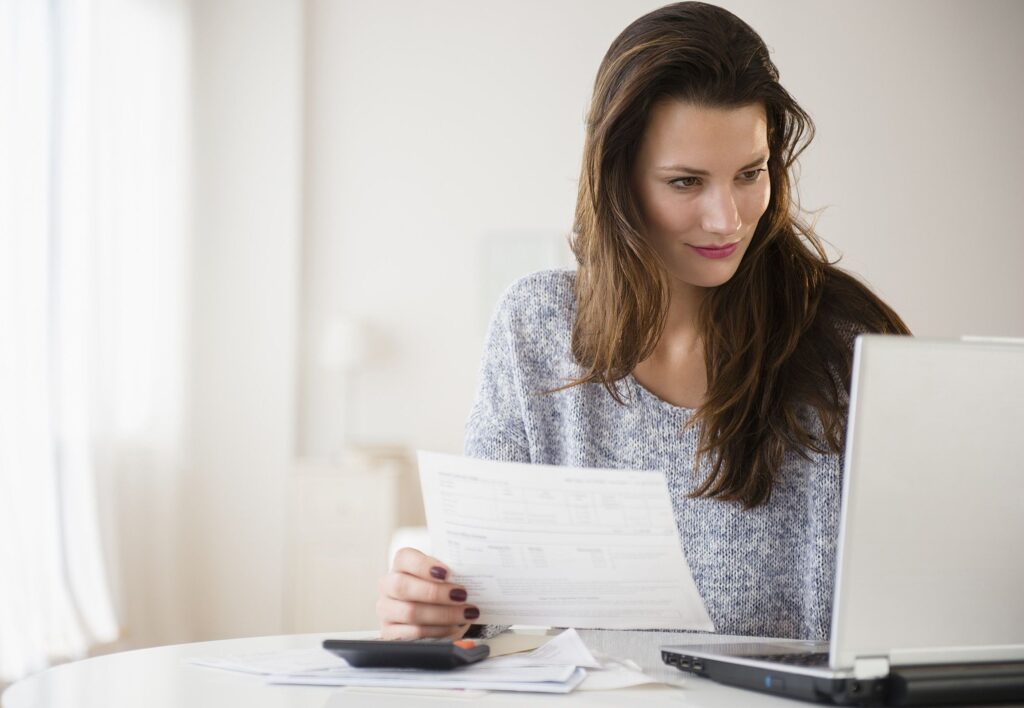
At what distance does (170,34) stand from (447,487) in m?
3.82

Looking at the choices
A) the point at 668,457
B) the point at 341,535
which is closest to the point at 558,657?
the point at 668,457

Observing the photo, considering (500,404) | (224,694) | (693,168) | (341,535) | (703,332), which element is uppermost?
(693,168)

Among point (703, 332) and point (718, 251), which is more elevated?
point (718, 251)

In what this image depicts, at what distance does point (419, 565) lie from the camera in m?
1.13

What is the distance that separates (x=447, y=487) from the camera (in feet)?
3.51

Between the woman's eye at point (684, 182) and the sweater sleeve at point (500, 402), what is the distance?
312 mm

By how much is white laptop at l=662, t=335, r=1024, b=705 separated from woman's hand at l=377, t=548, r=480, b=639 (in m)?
0.36

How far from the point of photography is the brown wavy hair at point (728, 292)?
4.74 ft

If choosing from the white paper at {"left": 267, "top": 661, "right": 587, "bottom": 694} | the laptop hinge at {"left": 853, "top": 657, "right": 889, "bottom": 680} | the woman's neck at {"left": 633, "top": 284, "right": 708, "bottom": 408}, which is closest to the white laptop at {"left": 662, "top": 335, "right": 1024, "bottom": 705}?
the laptop hinge at {"left": 853, "top": 657, "right": 889, "bottom": 680}

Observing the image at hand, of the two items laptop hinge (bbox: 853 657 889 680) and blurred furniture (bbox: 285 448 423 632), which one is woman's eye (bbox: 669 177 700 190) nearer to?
laptop hinge (bbox: 853 657 889 680)

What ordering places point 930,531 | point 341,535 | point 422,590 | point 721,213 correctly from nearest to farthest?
point 930,531 < point 422,590 < point 721,213 < point 341,535

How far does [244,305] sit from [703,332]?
341 cm

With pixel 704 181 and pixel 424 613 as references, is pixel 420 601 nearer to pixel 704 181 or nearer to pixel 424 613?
pixel 424 613

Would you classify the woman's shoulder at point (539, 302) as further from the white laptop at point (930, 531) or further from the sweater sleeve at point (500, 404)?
the white laptop at point (930, 531)
